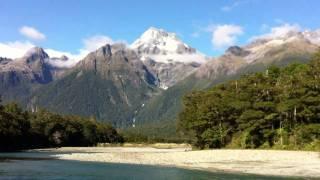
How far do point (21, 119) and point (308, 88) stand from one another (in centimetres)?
10009

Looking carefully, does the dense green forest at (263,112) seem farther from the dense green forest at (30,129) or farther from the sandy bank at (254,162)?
the dense green forest at (30,129)

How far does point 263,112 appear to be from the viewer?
9481 centimetres

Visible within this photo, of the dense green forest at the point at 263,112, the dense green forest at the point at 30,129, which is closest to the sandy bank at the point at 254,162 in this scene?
the dense green forest at the point at 263,112

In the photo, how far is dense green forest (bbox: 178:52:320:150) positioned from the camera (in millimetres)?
89375

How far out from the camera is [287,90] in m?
94.6

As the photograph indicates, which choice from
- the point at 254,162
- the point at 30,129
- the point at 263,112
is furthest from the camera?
the point at 30,129

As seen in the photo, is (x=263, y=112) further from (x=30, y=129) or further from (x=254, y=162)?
(x=30, y=129)

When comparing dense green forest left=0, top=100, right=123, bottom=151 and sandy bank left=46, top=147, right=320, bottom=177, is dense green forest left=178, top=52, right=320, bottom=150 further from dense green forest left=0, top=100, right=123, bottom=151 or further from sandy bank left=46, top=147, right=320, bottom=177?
dense green forest left=0, top=100, right=123, bottom=151

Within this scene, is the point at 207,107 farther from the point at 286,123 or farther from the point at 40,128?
the point at 40,128

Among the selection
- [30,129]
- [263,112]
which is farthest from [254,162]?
[30,129]

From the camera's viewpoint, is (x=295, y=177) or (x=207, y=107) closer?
(x=295, y=177)

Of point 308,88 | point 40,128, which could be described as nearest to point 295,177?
point 308,88

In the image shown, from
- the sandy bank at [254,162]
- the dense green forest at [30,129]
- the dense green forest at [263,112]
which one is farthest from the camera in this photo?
the dense green forest at [30,129]

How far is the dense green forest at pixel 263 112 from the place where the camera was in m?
89.4
